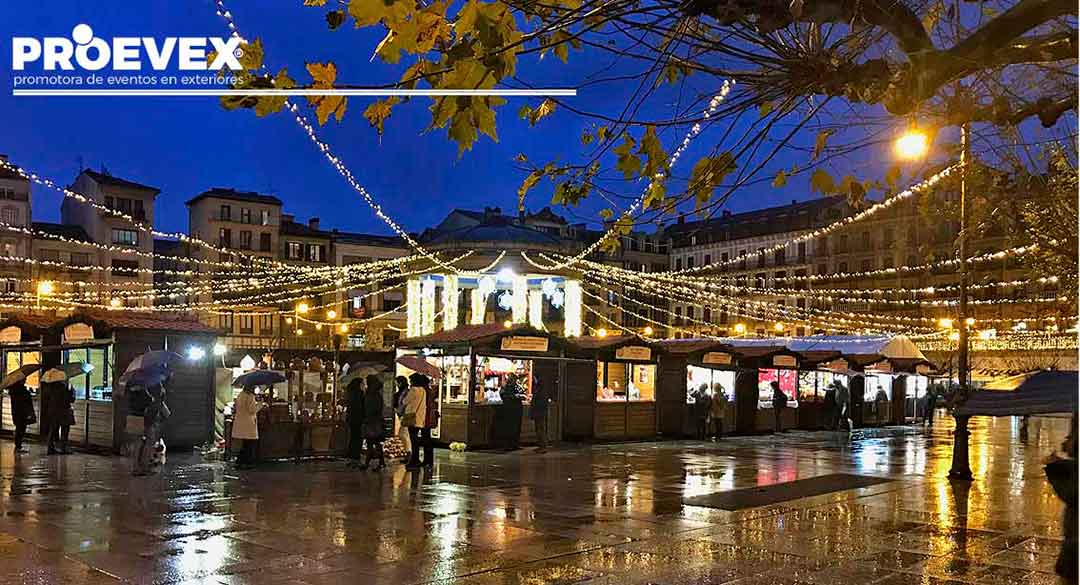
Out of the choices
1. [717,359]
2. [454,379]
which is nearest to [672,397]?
[717,359]

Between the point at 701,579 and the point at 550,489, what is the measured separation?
21.2ft

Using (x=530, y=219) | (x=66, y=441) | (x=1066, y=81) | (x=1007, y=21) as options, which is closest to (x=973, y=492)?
(x=1066, y=81)

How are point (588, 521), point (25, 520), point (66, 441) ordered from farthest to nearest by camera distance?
point (66, 441), point (588, 521), point (25, 520)

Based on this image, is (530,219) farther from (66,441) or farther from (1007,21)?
(1007,21)

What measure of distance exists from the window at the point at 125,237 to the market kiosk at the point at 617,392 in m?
57.5

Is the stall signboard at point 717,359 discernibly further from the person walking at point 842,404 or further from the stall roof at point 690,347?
the person walking at point 842,404

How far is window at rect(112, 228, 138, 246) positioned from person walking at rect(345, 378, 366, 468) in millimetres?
61604

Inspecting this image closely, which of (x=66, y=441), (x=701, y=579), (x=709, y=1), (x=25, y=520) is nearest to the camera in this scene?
(x=709, y=1)

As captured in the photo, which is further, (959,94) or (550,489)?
(550,489)

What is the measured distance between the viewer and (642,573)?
28.9 ft

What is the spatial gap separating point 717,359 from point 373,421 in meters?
13.4

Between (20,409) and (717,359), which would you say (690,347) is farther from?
(20,409)

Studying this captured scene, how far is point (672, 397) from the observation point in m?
27.0

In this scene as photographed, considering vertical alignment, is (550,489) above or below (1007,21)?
below
